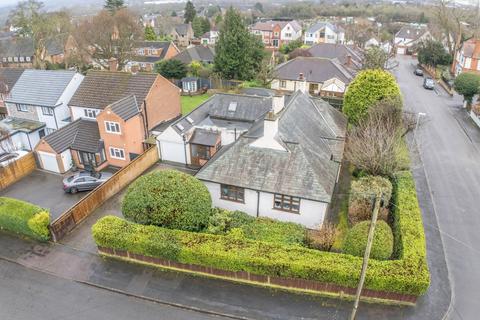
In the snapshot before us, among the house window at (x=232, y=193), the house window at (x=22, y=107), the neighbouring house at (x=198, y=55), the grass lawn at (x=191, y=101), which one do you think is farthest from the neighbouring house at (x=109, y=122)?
the neighbouring house at (x=198, y=55)

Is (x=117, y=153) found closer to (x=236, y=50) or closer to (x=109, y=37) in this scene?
(x=236, y=50)

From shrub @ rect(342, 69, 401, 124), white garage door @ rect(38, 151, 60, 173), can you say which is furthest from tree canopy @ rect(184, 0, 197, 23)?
shrub @ rect(342, 69, 401, 124)

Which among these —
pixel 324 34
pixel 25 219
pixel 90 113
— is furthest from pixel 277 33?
pixel 25 219

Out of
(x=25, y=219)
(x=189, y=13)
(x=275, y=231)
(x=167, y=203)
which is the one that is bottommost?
(x=275, y=231)

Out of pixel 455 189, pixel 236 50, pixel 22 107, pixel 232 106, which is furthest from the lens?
pixel 236 50

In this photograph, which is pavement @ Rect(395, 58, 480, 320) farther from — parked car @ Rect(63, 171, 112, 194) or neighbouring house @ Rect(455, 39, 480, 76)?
parked car @ Rect(63, 171, 112, 194)

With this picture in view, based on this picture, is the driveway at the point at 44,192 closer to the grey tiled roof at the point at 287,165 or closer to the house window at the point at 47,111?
the house window at the point at 47,111

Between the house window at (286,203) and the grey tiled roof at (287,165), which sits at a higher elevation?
the grey tiled roof at (287,165)
